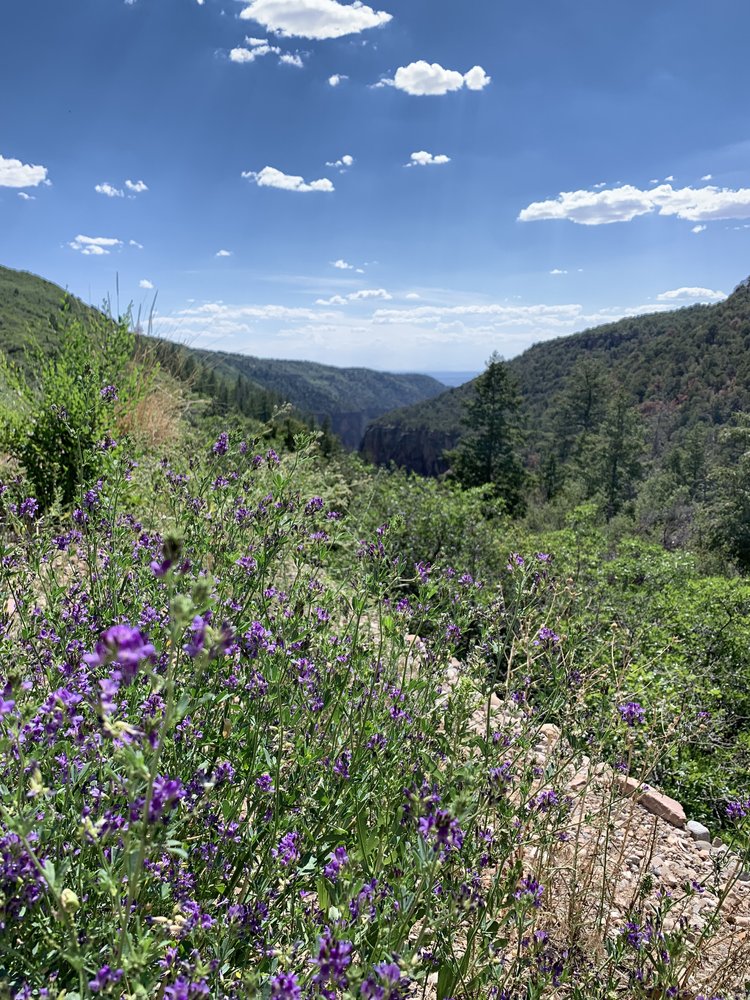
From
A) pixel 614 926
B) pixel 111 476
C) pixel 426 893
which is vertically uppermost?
pixel 111 476

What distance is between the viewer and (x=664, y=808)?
3.50 meters

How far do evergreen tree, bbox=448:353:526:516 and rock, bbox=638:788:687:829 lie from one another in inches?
1086

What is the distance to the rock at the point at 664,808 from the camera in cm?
347

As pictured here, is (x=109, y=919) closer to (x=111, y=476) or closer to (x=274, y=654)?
(x=274, y=654)

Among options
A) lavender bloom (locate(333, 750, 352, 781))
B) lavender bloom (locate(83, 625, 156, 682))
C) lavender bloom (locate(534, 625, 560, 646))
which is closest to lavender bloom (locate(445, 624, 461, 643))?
lavender bloom (locate(534, 625, 560, 646))

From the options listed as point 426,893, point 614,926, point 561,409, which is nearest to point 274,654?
point 426,893

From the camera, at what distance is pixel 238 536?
2.94 metres

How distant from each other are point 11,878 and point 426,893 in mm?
856

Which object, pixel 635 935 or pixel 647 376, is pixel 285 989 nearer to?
pixel 635 935

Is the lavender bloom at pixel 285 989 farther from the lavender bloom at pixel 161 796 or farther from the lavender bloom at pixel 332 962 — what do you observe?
the lavender bloom at pixel 161 796

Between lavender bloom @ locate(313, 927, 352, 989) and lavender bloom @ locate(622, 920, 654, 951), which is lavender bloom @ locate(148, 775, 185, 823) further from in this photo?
lavender bloom @ locate(622, 920, 654, 951)

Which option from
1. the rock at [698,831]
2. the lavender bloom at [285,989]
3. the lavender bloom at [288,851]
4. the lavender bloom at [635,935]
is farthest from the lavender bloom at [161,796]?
the rock at [698,831]

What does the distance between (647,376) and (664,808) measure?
3166 inches

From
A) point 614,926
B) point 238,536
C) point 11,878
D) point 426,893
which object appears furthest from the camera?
point 238,536
